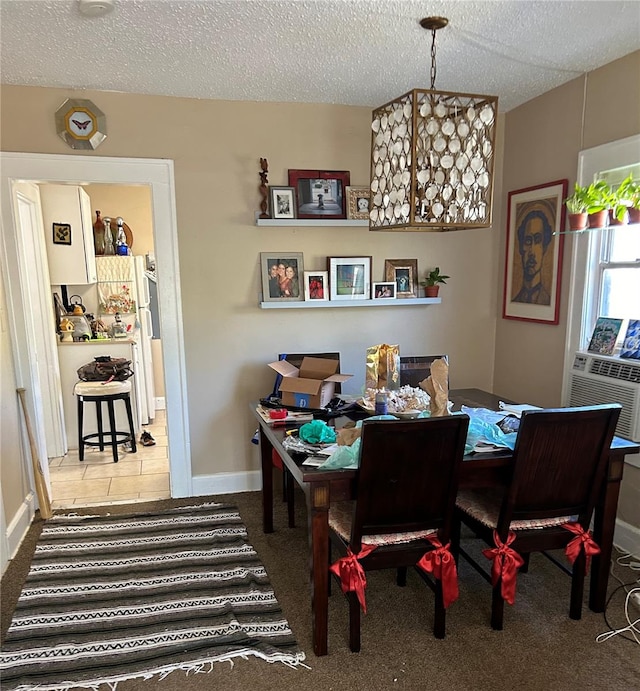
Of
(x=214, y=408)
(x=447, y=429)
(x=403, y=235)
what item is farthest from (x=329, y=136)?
(x=447, y=429)

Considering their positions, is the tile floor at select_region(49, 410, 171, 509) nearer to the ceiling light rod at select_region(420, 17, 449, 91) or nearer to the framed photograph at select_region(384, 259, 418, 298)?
the framed photograph at select_region(384, 259, 418, 298)

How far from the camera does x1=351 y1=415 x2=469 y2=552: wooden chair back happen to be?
1824mm

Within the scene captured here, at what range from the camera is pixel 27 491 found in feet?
10.3

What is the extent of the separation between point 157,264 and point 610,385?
8.89 feet

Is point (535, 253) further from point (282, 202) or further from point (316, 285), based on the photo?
point (282, 202)

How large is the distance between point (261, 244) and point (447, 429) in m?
1.97

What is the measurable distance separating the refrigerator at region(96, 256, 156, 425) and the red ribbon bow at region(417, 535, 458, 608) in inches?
136

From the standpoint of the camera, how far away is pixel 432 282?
11.8 feet

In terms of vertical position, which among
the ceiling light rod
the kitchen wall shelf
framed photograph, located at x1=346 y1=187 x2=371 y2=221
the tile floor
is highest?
the ceiling light rod

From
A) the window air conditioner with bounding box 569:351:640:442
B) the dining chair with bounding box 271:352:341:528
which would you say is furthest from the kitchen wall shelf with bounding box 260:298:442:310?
the window air conditioner with bounding box 569:351:640:442

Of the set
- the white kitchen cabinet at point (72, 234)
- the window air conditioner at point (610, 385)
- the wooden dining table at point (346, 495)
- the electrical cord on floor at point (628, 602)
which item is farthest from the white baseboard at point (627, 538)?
the white kitchen cabinet at point (72, 234)

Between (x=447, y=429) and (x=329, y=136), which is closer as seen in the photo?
(x=447, y=429)

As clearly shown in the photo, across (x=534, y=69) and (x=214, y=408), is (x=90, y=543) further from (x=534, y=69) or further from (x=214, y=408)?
(x=534, y=69)

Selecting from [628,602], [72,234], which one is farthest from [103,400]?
[628,602]
